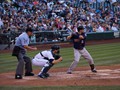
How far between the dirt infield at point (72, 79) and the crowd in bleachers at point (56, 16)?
10.7 meters

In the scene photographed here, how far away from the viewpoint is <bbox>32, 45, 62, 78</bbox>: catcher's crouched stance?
9906 mm

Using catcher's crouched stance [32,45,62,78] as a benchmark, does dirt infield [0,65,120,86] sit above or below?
below

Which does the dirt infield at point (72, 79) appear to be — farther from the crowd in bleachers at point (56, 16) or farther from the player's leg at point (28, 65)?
the crowd in bleachers at point (56, 16)

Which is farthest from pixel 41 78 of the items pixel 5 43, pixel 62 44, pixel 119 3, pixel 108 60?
pixel 119 3

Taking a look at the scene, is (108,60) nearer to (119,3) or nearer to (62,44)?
(62,44)

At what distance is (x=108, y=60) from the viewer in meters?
14.1

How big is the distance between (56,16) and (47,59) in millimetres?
15344

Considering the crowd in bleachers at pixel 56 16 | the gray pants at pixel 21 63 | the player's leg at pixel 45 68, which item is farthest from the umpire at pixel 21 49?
the crowd in bleachers at pixel 56 16

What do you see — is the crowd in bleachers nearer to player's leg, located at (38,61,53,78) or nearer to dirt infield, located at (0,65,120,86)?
dirt infield, located at (0,65,120,86)

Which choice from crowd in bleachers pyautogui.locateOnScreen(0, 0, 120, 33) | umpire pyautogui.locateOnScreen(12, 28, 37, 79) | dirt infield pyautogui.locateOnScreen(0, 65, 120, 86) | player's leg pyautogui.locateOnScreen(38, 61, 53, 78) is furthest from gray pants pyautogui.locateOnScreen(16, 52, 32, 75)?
crowd in bleachers pyautogui.locateOnScreen(0, 0, 120, 33)

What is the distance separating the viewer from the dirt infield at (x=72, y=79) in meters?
9.01

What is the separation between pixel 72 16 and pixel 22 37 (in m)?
17.0

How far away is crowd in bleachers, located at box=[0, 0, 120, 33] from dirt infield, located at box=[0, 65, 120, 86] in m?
10.7

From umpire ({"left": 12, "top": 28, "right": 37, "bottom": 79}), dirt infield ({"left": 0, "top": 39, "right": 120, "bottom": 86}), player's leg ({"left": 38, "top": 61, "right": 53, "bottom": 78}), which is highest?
umpire ({"left": 12, "top": 28, "right": 37, "bottom": 79})
